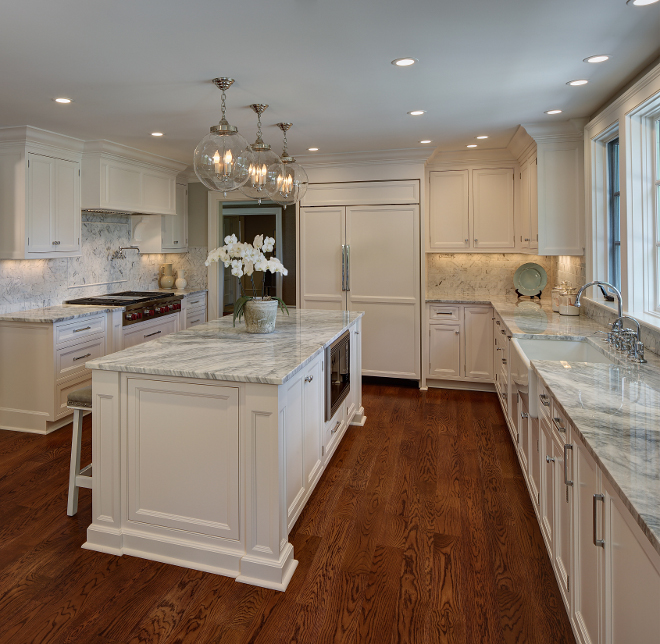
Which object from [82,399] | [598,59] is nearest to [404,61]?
[598,59]

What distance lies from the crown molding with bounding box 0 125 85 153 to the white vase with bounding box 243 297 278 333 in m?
2.50

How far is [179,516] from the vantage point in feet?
7.43

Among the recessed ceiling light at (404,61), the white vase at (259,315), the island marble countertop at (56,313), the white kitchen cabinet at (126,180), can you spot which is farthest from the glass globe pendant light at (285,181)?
the white kitchen cabinet at (126,180)

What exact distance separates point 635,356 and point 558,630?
1.30 m

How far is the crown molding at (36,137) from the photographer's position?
12.9 feet

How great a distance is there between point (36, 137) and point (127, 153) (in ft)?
2.81

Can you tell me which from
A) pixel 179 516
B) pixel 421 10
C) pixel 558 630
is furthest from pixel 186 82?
pixel 558 630

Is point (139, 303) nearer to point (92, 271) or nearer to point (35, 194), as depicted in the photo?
point (92, 271)

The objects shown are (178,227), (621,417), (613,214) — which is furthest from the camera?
(178,227)

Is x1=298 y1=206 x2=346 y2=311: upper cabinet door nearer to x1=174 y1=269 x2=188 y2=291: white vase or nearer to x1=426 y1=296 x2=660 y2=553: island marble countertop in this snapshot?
x1=174 y1=269 x2=188 y2=291: white vase

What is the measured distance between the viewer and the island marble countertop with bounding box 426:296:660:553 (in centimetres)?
110

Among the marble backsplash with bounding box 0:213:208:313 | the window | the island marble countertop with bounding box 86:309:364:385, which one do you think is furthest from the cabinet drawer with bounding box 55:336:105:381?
the window

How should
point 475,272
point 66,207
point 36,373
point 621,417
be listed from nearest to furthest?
1. point 621,417
2. point 36,373
3. point 66,207
4. point 475,272

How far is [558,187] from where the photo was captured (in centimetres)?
412
